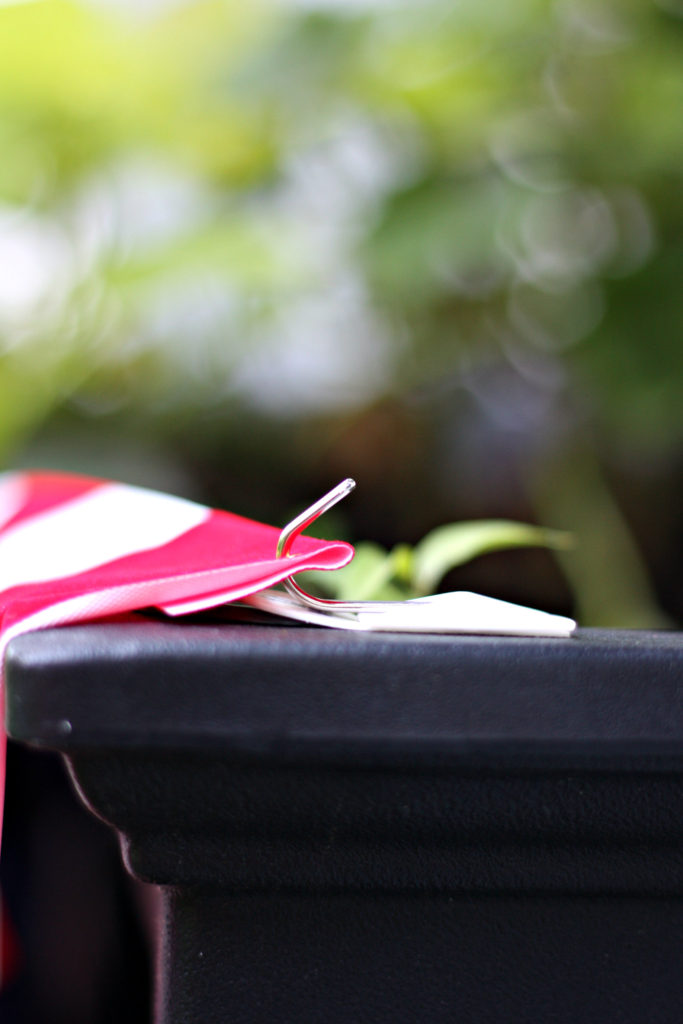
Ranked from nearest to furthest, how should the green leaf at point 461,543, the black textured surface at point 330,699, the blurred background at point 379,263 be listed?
1. the black textured surface at point 330,699
2. the green leaf at point 461,543
3. the blurred background at point 379,263

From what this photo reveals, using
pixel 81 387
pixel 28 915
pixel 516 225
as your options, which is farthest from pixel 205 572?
pixel 81 387

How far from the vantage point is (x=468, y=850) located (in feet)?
0.70

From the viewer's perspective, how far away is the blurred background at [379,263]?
111cm

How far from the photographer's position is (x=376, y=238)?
3.65 ft

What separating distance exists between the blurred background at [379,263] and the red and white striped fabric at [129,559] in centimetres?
75

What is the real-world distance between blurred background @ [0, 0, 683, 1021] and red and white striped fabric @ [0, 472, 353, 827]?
745 mm

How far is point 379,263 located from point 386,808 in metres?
0.94

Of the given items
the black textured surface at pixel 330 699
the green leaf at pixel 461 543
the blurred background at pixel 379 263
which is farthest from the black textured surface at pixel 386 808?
the blurred background at pixel 379 263

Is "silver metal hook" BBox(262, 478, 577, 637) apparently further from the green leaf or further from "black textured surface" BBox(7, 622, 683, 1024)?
the green leaf

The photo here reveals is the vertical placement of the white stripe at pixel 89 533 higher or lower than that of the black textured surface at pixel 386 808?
higher

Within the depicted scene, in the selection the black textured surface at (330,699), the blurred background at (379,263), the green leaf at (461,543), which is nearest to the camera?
the black textured surface at (330,699)

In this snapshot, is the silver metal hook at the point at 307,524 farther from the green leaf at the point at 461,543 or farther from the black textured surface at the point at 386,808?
the green leaf at the point at 461,543

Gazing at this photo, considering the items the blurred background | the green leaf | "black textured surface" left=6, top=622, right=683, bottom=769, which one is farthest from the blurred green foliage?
"black textured surface" left=6, top=622, right=683, bottom=769

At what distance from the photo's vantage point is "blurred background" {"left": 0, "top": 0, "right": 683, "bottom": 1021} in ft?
3.64
